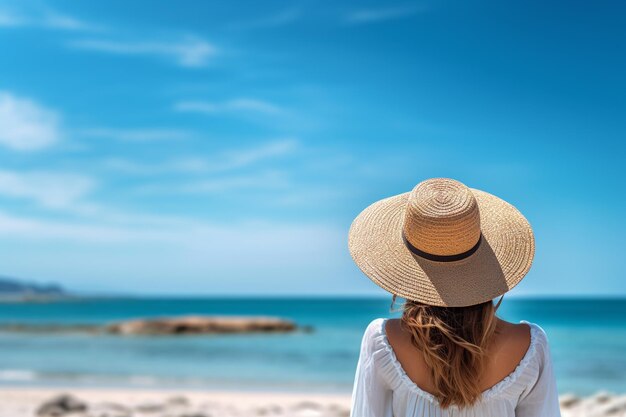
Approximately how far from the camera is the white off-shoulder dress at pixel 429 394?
6.57ft

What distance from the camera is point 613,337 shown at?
24.3 meters

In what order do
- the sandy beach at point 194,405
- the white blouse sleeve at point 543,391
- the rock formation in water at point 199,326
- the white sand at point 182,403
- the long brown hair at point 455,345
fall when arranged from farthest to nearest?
the rock formation in water at point 199,326 < the white sand at point 182,403 < the sandy beach at point 194,405 < the white blouse sleeve at point 543,391 < the long brown hair at point 455,345

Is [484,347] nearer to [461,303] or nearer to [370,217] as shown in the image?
[461,303]

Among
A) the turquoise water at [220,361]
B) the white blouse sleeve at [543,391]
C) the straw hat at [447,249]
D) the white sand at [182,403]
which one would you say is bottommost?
the turquoise water at [220,361]

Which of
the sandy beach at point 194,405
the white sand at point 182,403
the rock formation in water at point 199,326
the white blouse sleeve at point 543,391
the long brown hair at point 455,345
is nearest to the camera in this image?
the long brown hair at point 455,345

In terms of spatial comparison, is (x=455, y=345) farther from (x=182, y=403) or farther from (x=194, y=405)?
(x=194, y=405)

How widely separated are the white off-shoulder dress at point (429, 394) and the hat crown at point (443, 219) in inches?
11.0

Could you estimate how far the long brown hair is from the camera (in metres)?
1.93

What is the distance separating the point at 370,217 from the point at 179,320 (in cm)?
2562

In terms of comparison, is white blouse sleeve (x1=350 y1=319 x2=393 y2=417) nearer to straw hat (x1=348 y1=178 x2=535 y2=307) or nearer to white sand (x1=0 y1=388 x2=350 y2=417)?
straw hat (x1=348 y1=178 x2=535 y2=307)

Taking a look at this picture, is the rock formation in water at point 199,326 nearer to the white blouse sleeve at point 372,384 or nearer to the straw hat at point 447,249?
the white blouse sleeve at point 372,384

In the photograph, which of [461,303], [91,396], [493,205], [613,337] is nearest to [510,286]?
[461,303]

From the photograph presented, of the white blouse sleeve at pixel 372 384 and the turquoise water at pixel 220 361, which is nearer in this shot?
the white blouse sleeve at pixel 372 384

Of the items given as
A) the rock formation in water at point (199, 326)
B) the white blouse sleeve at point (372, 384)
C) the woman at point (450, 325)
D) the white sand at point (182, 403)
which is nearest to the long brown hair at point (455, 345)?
the woman at point (450, 325)
